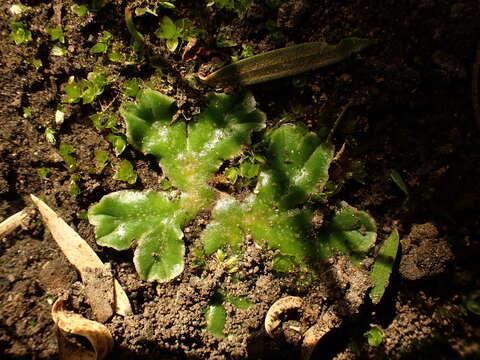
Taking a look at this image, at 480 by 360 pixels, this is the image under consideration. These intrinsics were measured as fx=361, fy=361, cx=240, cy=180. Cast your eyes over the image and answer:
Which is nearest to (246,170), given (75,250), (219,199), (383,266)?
(219,199)

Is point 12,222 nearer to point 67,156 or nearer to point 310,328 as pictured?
point 67,156

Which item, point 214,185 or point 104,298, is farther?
point 214,185

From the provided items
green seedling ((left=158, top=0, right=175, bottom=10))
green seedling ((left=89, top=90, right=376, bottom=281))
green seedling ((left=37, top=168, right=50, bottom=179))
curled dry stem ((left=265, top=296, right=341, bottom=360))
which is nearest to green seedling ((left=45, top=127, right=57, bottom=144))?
green seedling ((left=37, top=168, right=50, bottom=179))

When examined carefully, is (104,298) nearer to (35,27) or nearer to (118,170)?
(118,170)

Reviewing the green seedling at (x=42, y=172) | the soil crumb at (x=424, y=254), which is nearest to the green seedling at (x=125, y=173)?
the green seedling at (x=42, y=172)

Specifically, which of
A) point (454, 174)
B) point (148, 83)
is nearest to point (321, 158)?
point (454, 174)

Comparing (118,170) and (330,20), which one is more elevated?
(330,20)

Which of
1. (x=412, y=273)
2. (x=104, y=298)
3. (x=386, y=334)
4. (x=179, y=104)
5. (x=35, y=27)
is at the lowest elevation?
(x=386, y=334)
